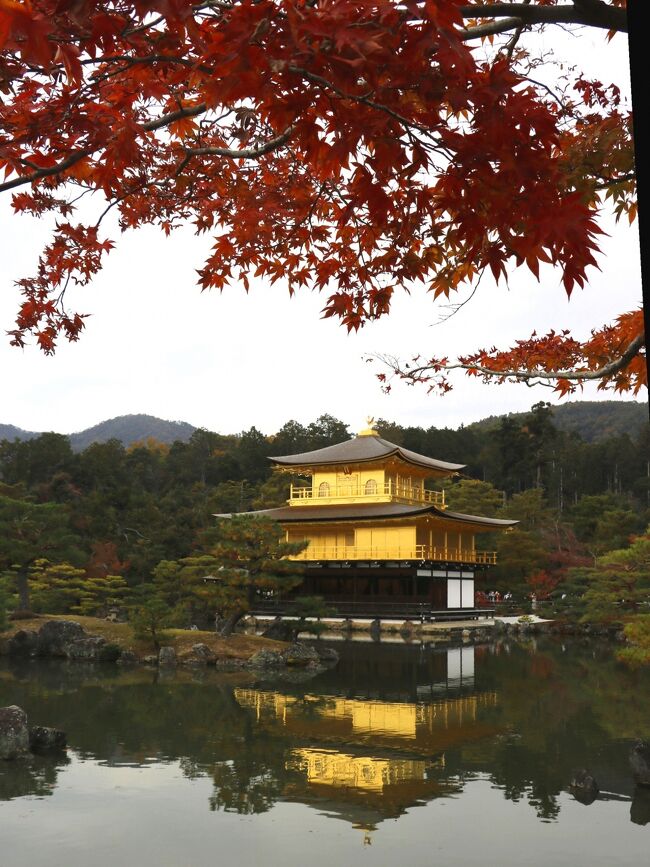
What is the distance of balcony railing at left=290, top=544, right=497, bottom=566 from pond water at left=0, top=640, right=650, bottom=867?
47.1 feet

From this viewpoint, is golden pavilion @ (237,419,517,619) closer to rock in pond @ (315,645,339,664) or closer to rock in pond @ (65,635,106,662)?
rock in pond @ (315,645,339,664)

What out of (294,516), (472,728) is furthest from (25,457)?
(472,728)

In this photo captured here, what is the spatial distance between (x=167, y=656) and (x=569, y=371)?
45.0ft

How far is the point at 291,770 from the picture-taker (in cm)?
779

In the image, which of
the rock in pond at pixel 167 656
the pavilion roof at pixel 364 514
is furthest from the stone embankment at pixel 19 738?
the pavilion roof at pixel 364 514

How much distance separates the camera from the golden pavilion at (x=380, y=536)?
28484 millimetres

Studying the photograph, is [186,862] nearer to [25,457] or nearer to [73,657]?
[73,657]

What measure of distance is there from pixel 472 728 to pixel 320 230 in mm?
7385

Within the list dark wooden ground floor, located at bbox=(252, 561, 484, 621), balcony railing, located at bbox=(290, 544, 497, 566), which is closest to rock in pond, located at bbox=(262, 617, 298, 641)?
dark wooden ground floor, located at bbox=(252, 561, 484, 621)

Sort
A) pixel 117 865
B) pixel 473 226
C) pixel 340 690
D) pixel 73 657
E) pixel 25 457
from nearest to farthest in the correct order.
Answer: pixel 473 226
pixel 117 865
pixel 340 690
pixel 73 657
pixel 25 457

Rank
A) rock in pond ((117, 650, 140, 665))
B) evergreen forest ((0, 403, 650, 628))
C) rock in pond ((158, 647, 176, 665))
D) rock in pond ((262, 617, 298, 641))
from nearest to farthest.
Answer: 1. rock in pond ((158, 647, 176, 665))
2. rock in pond ((117, 650, 140, 665))
3. rock in pond ((262, 617, 298, 641))
4. evergreen forest ((0, 403, 650, 628))

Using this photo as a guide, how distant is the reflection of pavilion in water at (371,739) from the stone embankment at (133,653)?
123 inches

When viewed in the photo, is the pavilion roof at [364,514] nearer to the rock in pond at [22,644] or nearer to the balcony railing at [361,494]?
the balcony railing at [361,494]

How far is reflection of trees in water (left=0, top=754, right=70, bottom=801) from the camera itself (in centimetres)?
705
